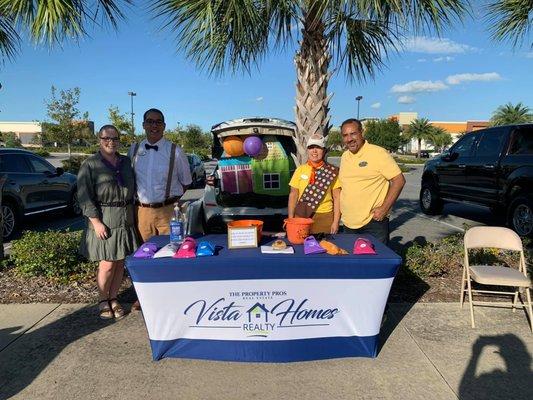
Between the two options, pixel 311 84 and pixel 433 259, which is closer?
pixel 433 259

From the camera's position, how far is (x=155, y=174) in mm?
4055

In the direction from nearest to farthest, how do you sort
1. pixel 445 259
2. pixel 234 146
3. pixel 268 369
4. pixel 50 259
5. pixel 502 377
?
1. pixel 502 377
2. pixel 268 369
3. pixel 50 259
4. pixel 445 259
5. pixel 234 146

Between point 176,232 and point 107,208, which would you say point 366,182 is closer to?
point 176,232

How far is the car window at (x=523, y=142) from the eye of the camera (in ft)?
23.7

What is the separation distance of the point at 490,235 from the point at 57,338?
4.22 meters

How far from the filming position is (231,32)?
590 centimetres

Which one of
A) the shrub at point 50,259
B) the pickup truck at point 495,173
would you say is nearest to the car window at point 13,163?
the shrub at point 50,259

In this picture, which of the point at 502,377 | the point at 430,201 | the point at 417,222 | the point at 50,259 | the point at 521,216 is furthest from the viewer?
the point at 430,201

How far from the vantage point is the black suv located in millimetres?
7797

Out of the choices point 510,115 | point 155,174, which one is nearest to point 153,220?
point 155,174

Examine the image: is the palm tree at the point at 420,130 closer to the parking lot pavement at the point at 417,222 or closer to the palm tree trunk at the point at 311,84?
the parking lot pavement at the point at 417,222

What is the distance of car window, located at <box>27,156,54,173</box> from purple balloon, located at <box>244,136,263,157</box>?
4.89m

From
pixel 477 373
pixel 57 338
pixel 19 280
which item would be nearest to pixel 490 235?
pixel 477 373

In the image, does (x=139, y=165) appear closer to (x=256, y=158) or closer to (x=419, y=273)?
(x=256, y=158)
